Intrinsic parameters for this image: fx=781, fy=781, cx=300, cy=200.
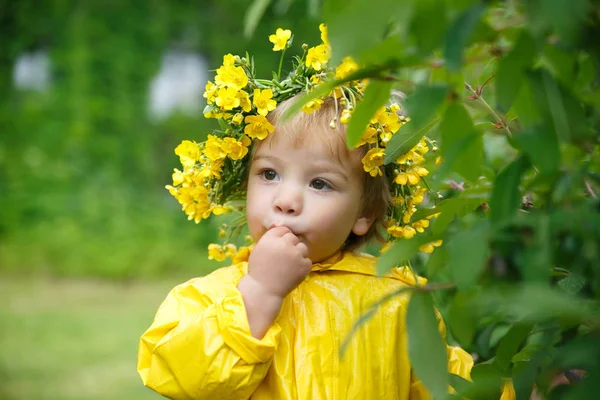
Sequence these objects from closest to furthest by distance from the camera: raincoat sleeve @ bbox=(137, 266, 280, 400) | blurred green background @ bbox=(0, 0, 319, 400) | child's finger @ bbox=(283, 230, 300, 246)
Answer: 1. raincoat sleeve @ bbox=(137, 266, 280, 400)
2. child's finger @ bbox=(283, 230, 300, 246)
3. blurred green background @ bbox=(0, 0, 319, 400)

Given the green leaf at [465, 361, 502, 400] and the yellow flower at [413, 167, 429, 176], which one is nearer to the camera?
the green leaf at [465, 361, 502, 400]

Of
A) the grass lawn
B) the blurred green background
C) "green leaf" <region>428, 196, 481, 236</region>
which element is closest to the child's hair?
"green leaf" <region>428, 196, 481, 236</region>

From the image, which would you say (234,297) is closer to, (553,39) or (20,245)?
(553,39)

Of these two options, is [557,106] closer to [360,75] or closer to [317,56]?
[360,75]

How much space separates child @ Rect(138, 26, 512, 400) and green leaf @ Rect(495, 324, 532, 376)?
0.51 metres

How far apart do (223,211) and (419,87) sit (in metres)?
1.07

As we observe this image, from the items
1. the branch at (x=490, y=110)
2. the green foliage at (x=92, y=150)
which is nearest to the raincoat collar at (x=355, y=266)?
the branch at (x=490, y=110)

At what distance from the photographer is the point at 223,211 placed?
1956 mm

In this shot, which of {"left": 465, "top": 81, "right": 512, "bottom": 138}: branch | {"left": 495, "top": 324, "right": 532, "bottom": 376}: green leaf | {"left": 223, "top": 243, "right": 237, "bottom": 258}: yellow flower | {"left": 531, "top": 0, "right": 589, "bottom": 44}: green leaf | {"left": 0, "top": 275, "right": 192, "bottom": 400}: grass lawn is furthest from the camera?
{"left": 0, "top": 275, "right": 192, "bottom": 400}: grass lawn

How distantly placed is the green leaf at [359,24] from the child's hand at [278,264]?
87 centimetres

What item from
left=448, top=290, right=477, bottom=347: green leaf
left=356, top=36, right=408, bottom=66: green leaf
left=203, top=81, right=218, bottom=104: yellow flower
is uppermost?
left=203, top=81, right=218, bottom=104: yellow flower

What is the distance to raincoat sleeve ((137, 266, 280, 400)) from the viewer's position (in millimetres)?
1607

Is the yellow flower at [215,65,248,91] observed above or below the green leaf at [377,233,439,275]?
above

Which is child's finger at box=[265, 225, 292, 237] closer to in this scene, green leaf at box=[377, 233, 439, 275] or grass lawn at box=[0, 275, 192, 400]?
green leaf at box=[377, 233, 439, 275]
